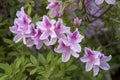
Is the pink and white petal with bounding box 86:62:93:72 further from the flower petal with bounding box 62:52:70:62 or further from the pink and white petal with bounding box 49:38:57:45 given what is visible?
the pink and white petal with bounding box 49:38:57:45

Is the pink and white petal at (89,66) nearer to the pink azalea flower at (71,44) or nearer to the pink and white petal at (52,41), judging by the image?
the pink azalea flower at (71,44)

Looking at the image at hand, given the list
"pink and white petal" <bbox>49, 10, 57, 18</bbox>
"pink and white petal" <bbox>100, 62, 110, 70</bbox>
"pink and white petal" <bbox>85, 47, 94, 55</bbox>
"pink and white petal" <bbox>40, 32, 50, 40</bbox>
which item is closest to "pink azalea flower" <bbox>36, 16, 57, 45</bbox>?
"pink and white petal" <bbox>40, 32, 50, 40</bbox>

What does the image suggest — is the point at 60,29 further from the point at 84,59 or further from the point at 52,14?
the point at 84,59

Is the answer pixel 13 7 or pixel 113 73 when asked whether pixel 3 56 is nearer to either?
pixel 13 7

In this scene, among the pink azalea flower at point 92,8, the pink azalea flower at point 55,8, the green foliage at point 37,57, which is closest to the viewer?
the pink azalea flower at point 55,8

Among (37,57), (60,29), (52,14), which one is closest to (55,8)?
(52,14)

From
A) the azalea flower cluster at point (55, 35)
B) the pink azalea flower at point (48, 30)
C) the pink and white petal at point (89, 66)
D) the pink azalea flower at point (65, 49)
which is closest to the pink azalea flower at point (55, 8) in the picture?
the azalea flower cluster at point (55, 35)

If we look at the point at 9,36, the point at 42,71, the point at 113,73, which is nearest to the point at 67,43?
the point at 42,71
